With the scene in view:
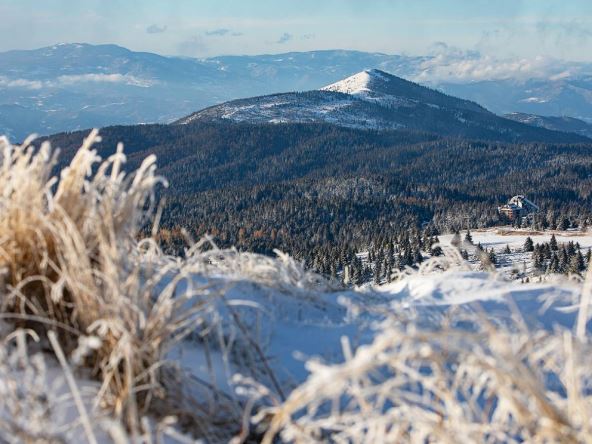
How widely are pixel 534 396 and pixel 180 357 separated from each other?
1869 millimetres

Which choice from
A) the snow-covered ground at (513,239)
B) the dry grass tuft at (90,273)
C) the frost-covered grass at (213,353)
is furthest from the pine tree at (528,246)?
the dry grass tuft at (90,273)

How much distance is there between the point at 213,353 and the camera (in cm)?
358

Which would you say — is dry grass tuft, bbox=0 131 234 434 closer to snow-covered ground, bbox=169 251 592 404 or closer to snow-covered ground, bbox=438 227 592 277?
snow-covered ground, bbox=169 251 592 404

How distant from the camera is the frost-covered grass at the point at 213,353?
85.7 inches

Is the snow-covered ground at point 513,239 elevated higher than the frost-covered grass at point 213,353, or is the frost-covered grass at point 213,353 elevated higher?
the frost-covered grass at point 213,353

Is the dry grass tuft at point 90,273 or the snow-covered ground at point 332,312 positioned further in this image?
the snow-covered ground at point 332,312

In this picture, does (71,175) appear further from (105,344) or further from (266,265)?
(266,265)

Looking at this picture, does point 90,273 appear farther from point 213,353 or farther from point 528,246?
point 528,246

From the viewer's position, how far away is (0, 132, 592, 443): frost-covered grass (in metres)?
2.18

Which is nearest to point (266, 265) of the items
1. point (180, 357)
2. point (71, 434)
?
point (180, 357)

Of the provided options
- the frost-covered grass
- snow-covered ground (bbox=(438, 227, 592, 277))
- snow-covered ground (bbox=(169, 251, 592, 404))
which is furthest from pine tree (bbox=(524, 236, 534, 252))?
the frost-covered grass

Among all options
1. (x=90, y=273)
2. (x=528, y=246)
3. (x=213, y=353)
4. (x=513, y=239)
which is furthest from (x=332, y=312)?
(x=513, y=239)

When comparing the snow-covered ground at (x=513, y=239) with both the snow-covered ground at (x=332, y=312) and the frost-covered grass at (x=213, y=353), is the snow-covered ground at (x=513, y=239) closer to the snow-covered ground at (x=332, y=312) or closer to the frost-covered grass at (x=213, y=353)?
the snow-covered ground at (x=332, y=312)

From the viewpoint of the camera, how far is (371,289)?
5504 millimetres
